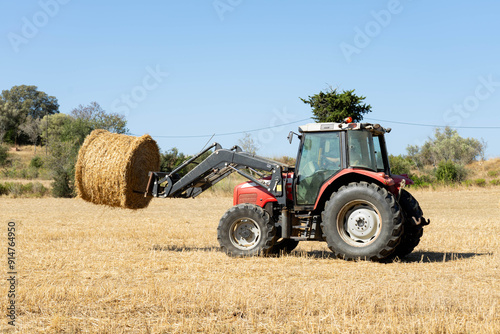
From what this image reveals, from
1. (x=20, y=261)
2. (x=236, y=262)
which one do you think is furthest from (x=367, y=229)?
(x=20, y=261)

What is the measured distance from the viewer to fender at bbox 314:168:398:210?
8836mm

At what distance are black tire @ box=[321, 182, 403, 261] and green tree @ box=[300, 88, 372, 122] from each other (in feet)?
82.0

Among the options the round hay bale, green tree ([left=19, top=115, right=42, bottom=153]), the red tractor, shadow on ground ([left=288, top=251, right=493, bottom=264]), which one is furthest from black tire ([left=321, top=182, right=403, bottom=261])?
green tree ([left=19, top=115, right=42, bottom=153])

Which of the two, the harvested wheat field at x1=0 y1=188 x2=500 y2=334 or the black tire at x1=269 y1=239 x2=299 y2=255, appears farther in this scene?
the black tire at x1=269 y1=239 x2=299 y2=255

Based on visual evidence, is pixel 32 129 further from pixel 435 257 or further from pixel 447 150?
pixel 435 257

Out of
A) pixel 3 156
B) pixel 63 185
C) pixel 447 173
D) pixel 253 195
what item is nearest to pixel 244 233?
pixel 253 195

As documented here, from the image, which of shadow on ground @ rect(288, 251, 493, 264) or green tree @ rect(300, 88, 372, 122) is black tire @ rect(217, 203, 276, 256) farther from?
green tree @ rect(300, 88, 372, 122)

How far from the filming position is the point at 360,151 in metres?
9.27

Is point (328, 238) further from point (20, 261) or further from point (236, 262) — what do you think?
point (20, 261)

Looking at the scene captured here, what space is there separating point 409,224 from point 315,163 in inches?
76.6

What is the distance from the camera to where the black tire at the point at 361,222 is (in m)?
8.59

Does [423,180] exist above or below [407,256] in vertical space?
above

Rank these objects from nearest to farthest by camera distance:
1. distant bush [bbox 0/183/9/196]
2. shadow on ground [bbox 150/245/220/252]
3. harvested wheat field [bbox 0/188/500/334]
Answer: harvested wheat field [bbox 0/188/500/334]
shadow on ground [bbox 150/245/220/252]
distant bush [bbox 0/183/9/196]

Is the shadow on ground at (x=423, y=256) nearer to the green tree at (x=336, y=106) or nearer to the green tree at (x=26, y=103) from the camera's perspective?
the green tree at (x=336, y=106)
